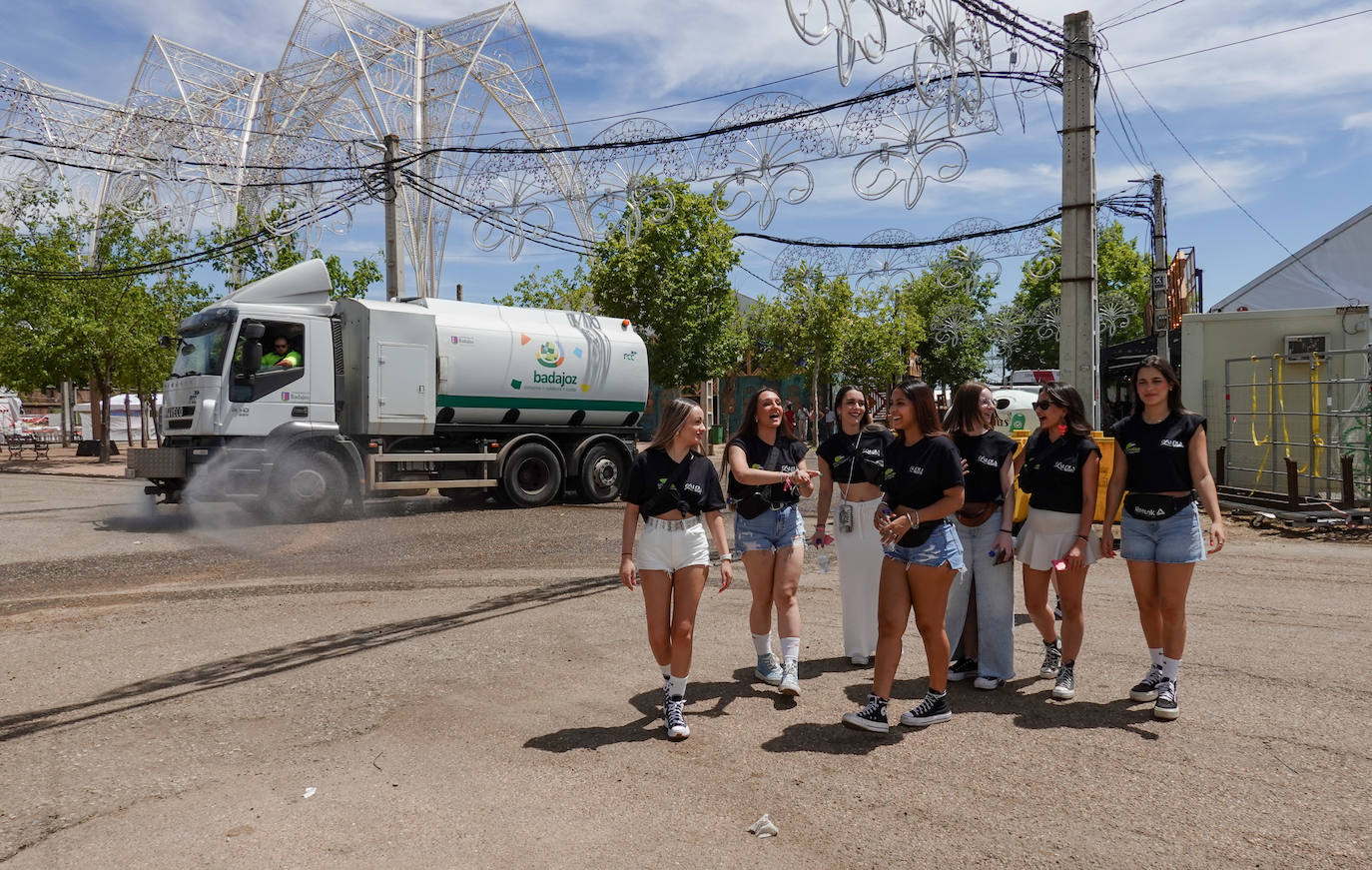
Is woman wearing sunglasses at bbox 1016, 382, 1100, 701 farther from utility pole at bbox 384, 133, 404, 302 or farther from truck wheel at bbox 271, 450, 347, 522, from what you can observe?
utility pole at bbox 384, 133, 404, 302

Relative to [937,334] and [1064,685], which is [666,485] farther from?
[937,334]

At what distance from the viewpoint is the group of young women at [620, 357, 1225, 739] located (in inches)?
181

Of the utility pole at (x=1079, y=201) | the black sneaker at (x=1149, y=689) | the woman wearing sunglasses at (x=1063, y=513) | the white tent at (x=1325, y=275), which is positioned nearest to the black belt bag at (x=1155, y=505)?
the woman wearing sunglasses at (x=1063, y=513)

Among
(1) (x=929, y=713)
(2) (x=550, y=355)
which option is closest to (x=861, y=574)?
(1) (x=929, y=713)

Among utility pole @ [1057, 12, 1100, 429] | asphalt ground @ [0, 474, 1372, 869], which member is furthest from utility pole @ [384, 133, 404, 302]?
utility pole @ [1057, 12, 1100, 429]

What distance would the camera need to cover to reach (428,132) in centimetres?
3019

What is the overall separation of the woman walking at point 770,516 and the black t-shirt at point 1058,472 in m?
1.27

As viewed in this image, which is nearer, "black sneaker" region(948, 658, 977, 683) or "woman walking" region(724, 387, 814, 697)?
"woman walking" region(724, 387, 814, 697)

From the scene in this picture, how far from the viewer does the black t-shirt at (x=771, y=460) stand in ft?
17.4

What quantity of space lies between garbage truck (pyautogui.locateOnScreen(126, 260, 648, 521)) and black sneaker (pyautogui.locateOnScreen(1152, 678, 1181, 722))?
11.3 metres

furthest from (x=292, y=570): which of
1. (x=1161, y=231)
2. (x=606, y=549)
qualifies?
(x=1161, y=231)

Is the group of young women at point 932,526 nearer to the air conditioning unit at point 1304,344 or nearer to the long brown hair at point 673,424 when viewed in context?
the long brown hair at point 673,424

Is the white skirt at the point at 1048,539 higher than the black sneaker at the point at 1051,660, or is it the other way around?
the white skirt at the point at 1048,539

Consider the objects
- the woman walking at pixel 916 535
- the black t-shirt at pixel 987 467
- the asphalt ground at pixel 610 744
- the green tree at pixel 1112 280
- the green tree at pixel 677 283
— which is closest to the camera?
the asphalt ground at pixel 610 744
